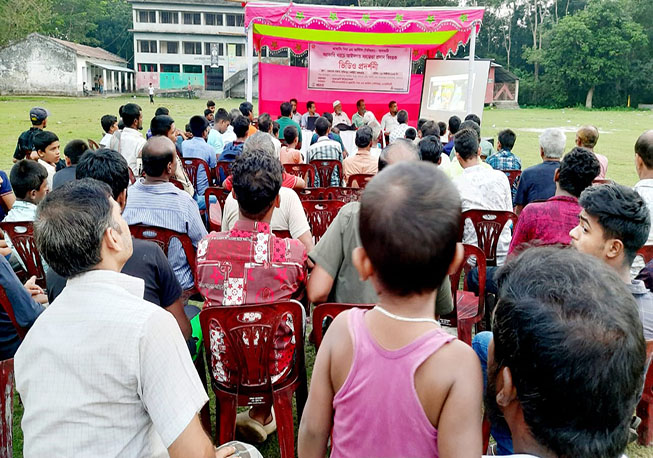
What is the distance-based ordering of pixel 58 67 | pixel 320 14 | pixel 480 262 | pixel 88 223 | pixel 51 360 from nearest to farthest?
pixel 51 360 < pixel 88 223 < pixel 480 262 < pixel 320 14 < pixel 58 67

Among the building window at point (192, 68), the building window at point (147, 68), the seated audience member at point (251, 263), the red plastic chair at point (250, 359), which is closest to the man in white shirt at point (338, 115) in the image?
the seated audience member at point (251, 263)

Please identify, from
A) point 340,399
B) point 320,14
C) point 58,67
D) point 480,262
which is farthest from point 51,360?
point 58,67

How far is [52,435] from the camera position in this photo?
1.32 m

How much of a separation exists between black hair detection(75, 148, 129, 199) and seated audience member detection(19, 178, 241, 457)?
1326 mm

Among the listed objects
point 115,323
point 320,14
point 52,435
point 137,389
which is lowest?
point 52,435

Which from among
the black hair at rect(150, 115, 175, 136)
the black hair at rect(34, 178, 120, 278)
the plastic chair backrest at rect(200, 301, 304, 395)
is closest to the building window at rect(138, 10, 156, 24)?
the black hair at rect(150, 115, 175, 136)

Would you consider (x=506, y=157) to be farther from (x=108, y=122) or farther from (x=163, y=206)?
(x=108, y=122)

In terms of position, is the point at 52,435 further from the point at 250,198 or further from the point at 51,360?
the point at 250,198

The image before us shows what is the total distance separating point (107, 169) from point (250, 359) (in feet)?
4.22

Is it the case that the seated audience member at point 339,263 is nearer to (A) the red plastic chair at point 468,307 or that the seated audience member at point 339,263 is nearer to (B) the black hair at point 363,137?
(A) the red plastic chair at point 468,307

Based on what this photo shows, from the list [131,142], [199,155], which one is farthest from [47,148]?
[199,155]

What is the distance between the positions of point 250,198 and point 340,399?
125 centimetres

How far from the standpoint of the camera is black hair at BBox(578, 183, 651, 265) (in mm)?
2094

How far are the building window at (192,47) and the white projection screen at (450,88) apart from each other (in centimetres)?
3557
